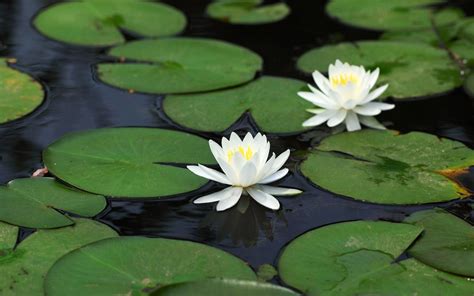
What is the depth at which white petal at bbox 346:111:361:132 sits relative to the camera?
Answer: 3.28 metres

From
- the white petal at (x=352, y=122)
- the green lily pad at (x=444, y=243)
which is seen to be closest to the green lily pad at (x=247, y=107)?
the white petal at (x=352, y=122)

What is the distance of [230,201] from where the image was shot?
2.73 meters

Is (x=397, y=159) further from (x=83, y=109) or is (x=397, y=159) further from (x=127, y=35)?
(x=127, y=35)

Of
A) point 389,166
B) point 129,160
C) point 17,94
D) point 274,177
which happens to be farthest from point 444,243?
point 17,94

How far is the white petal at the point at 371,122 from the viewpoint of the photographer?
332 centimetres

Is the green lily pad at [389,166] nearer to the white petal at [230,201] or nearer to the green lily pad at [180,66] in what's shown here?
the white petal at [230,201]

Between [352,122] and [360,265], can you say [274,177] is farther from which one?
[352,122]

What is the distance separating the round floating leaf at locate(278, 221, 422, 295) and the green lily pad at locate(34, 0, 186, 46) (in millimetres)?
1938

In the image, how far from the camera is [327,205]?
277 cm

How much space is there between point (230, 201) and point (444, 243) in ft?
2.27

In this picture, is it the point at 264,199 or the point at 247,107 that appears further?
the point at 247,107

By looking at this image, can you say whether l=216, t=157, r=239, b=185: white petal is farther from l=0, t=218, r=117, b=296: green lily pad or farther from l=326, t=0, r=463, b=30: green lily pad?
l=326, t=0, r=463, b=30: green lily pad

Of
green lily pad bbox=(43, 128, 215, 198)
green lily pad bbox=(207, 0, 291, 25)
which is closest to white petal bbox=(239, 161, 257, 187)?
green lily pad bbox=(43, 128, 215, 198)

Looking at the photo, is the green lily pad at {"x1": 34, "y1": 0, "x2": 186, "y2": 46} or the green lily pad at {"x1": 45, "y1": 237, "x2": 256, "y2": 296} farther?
the green lily pad at {"x1": 34, "y1": 0, "x2": 186, "y2": 46}
